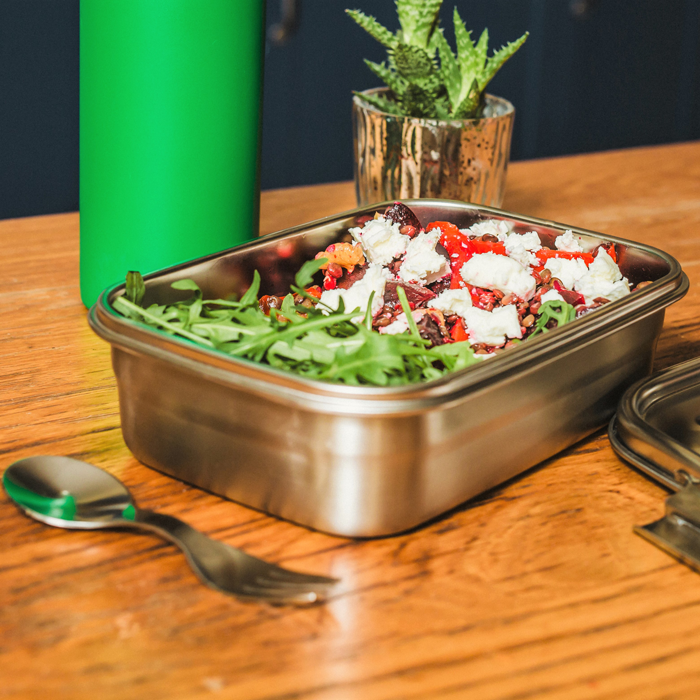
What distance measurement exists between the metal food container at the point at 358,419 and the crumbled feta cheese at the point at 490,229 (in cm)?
20

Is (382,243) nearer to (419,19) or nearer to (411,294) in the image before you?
(411,294)

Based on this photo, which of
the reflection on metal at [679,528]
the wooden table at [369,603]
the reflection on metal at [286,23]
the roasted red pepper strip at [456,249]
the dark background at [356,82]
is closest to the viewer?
the wooden table at [369,603]

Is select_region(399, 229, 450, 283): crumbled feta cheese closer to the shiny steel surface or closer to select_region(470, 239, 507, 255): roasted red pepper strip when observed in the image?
select_region(470, 239, 507, 255): roasted red pepper strip

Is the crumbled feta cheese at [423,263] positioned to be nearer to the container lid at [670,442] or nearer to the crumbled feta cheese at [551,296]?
the crumbled feta cheese at [551,296]

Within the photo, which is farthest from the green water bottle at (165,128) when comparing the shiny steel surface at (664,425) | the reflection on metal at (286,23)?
the reflection on metal at (286,23)

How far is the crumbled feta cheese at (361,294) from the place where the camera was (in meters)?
0.78

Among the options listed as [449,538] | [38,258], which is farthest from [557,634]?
[38,258]

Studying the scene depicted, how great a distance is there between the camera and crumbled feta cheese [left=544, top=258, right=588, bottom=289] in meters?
0.84

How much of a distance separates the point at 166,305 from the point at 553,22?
9.28ft

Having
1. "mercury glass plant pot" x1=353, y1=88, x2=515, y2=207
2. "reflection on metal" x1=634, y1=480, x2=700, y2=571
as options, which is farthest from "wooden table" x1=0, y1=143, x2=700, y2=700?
"mercury glass plant pot" x1=353, y1=88, x2=515, y2=207

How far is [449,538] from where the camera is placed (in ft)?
2.12

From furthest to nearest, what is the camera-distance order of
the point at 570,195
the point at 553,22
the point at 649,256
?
1. the point at 553,22
2. the point at 570,195
3. the point at 649,256

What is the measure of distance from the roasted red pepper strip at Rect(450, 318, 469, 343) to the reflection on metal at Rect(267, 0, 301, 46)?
83.9 inches

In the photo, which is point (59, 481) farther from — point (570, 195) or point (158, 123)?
point (570, 195)
